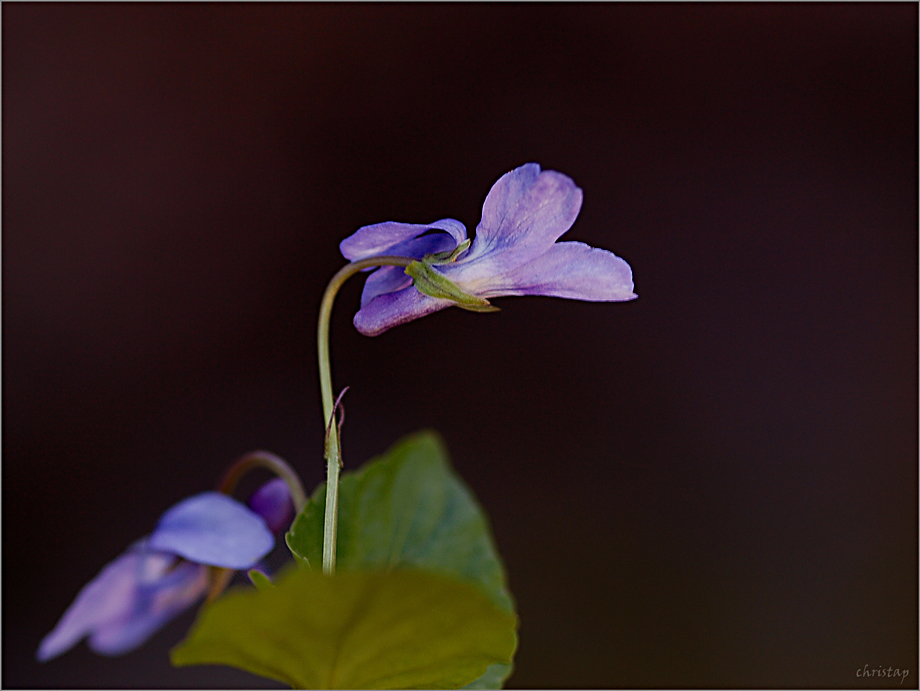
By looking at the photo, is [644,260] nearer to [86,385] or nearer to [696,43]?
[696,43]

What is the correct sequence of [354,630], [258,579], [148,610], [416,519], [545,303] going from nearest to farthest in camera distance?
[354,630] → [258,579] → [416,519] → [148,610] → [545,303]


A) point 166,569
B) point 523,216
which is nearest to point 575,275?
point 523,216

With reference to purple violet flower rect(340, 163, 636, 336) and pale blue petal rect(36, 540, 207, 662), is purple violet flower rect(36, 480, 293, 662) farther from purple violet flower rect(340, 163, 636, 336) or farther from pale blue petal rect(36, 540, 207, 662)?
purple violet flower rect(340, 163, 636, 336)

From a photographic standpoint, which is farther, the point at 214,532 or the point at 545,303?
the point at 545,303

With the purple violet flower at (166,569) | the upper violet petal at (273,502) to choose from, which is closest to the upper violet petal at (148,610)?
the purple violet flower at (166,569)

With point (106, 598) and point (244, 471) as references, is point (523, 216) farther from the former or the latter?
point (106, 598)

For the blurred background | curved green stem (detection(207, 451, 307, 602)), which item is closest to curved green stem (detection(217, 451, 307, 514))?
curved green stem (detection(207, 451, 307, 602))
